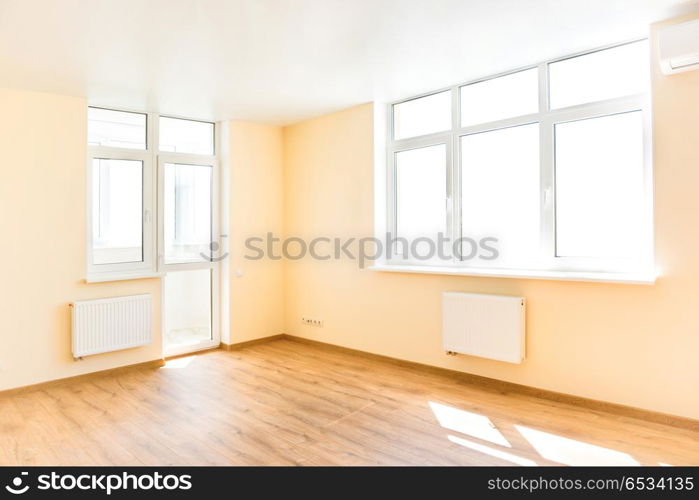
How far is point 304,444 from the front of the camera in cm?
294

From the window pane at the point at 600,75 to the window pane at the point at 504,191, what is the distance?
355 millimetres

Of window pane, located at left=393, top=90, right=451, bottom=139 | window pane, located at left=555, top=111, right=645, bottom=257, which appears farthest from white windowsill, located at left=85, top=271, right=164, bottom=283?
window pane, located at left=555, top=111, right=645, bottom=257

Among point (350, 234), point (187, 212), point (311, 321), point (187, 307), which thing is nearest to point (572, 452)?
point (350, 234)

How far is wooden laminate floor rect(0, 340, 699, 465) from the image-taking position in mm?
2777

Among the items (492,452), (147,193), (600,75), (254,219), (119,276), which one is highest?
(600,75)

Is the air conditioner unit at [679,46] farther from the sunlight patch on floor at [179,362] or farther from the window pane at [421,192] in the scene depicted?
the sunlight patch on floor at [179,362]

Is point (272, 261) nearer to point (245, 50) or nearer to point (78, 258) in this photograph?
point (78, 258)

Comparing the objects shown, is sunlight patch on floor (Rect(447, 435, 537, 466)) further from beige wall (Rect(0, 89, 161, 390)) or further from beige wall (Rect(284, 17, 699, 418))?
beige wall (Rect(0, 89, 161, 390))

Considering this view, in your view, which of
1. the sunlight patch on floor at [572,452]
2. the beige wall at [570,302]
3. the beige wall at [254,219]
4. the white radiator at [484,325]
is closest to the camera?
→ the sunlight patch on floor at [572,452]

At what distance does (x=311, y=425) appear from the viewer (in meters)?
3.24

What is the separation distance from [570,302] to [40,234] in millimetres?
4591

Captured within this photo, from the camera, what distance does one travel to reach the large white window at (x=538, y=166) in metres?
3.44

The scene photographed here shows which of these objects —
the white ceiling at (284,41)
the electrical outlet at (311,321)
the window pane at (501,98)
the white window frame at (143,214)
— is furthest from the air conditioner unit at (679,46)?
the white window frame at (143,214)

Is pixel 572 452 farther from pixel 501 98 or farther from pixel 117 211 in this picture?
pixel 117 211
